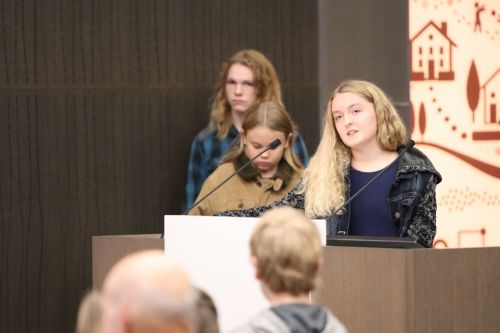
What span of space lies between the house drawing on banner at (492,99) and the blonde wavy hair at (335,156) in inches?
149

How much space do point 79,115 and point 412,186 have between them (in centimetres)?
278

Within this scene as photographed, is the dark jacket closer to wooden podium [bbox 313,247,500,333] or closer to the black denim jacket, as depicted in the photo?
the black denim jacket

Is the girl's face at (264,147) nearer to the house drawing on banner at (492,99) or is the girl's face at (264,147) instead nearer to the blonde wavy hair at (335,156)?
the blonde wavy hair at (335,156)

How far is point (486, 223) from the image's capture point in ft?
27.6

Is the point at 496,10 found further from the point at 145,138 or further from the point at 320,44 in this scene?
the point at 145,138

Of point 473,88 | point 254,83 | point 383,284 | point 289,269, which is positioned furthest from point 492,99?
point 289,269

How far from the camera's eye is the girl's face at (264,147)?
19.4ft

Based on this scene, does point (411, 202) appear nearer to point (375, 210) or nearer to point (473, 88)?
point (375, 210)

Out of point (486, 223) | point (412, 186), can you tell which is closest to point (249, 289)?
point (412, 186)

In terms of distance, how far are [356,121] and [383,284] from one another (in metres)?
0.97

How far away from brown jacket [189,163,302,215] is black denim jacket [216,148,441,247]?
1378 millimetres

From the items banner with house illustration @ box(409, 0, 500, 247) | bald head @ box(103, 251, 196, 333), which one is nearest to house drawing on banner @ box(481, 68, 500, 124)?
banner with house illustration @ box(409, 0, 500, 247)

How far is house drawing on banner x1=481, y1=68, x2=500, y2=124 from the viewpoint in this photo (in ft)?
27.6

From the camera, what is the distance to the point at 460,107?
834 cm
